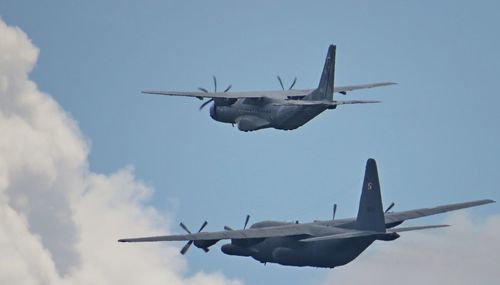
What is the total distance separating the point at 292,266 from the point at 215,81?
4379 centimetres

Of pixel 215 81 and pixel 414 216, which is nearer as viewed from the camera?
pixel 414 216

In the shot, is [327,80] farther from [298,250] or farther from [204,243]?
[204,243]

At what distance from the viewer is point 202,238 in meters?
121

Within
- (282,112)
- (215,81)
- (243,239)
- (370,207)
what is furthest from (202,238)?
(215,81)

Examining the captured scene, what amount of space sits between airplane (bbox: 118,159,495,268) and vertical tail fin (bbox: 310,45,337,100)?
1799cm

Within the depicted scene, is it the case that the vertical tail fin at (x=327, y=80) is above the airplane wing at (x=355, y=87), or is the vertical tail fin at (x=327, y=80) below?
below

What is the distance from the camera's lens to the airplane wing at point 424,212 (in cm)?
12800

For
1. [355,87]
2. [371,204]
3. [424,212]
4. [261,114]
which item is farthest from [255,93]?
[371,204]

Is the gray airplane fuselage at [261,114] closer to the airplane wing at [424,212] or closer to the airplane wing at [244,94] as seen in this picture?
the airplane wing at [244,94]

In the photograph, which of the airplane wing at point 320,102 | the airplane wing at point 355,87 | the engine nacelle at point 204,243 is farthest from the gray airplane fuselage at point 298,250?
the airplane wing at point 355,87

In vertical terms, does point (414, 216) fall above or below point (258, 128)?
below

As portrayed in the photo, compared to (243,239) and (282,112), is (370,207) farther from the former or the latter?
(282,112)

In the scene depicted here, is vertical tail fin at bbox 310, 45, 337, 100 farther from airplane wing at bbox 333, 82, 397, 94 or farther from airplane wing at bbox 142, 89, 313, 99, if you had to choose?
airplane wing at bbox 333, 82, 397, 94

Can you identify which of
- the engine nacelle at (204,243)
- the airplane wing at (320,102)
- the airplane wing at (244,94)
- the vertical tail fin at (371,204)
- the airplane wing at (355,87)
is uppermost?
the airplane wing at (244,94)
